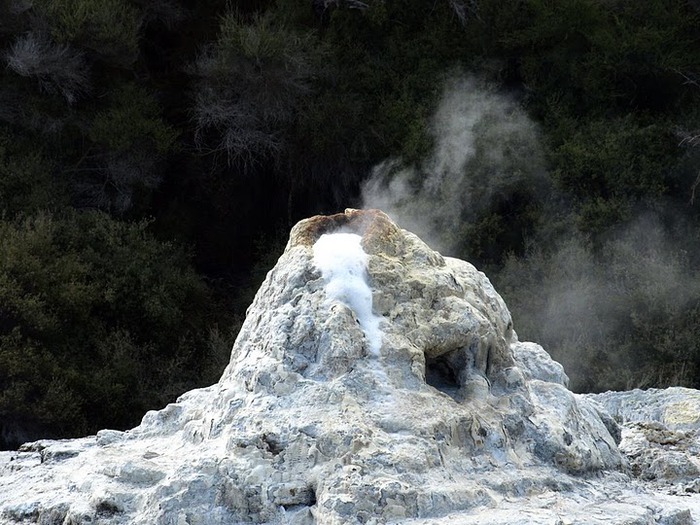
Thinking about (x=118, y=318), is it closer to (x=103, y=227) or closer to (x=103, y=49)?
(x=103, y=227)

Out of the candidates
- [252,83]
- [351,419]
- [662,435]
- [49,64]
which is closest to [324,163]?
[252,83]

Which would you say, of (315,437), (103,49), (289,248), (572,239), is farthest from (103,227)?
(315,437)

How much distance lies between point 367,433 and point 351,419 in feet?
0.24

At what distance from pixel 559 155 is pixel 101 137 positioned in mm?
4469

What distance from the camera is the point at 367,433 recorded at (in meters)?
3.61

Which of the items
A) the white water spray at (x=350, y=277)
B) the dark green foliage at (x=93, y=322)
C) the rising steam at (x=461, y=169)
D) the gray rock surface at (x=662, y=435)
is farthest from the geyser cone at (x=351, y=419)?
the rising steam at (x=461, y=169)

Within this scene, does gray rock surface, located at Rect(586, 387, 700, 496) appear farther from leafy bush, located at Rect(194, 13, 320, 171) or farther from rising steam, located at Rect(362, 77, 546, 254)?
leafy bush, located at Rect(194, 13, 320, 171)

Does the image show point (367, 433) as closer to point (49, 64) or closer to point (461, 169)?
point (461, 169)

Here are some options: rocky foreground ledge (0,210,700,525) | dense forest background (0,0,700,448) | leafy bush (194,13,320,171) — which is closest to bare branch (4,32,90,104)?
dense forest background (0,0,700,448)

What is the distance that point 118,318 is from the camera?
1076 cm

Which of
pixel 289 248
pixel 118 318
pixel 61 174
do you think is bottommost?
pixel 289 248

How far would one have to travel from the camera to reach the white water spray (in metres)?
3.97

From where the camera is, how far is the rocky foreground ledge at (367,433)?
3527 millimetres

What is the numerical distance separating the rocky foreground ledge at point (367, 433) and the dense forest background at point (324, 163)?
222 inches
